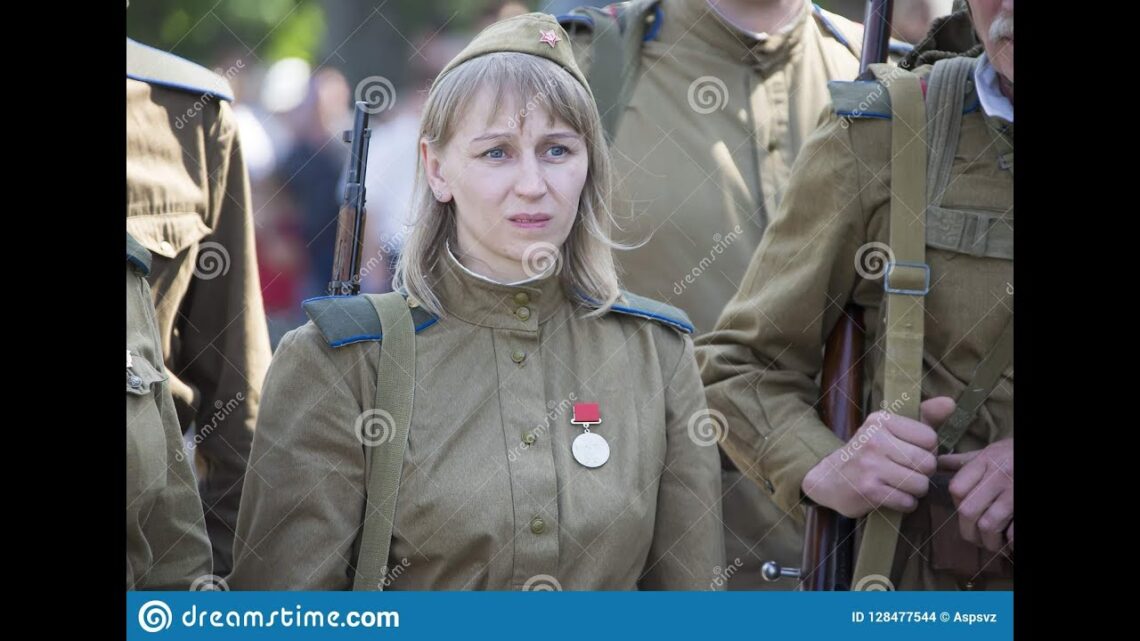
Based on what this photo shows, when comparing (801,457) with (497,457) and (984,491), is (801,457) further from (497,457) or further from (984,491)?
(497,457)

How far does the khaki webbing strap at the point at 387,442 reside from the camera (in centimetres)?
328

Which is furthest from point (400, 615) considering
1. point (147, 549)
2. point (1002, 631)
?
point (1002, 631)

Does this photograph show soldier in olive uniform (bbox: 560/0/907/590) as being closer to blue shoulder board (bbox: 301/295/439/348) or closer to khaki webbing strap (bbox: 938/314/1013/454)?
khaki webbing strap (bbox: 938/314/1013/454)

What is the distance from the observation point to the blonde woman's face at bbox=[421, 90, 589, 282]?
339cm

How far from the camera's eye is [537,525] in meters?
3.30

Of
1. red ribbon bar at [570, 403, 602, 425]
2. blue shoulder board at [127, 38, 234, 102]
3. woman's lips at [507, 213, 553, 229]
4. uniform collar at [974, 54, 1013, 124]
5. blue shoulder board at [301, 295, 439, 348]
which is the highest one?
blue shoulder board at [127, 38, 234, 102]

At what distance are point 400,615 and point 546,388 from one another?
1.95 ft

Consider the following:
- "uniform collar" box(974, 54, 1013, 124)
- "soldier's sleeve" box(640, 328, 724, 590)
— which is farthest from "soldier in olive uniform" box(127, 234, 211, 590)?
"uniform collar" box(974, 54, 1013, 124)

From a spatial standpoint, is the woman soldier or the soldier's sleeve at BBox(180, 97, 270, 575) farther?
the soldier's sleeve at BBox(180, 97, 270, 575)

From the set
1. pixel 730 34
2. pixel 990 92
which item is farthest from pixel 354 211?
pixel 990 92

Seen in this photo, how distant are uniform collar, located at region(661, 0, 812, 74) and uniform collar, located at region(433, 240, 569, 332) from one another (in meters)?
1.02

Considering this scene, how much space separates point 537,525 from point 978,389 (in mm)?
1045

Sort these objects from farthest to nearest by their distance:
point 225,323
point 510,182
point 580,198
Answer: point 225,323, point 580,198, point 510,182

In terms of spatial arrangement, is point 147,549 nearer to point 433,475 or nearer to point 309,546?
point 309,546
